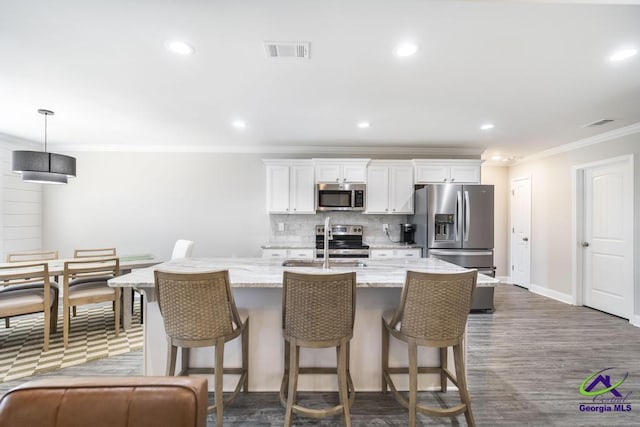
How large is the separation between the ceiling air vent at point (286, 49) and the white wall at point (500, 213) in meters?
5.21

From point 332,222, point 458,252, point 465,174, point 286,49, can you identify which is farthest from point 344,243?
point 286,49

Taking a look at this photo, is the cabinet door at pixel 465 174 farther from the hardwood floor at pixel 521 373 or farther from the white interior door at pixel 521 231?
the hardwood floor at pixel 521 373

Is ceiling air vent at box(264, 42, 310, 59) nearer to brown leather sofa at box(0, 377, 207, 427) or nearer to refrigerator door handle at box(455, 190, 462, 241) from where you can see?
brown leather sofa at box(0, 377, 207, 427)

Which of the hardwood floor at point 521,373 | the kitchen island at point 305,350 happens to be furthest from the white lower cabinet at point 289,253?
the kitchen island at point 305,350

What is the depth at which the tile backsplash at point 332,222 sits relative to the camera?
195 inches

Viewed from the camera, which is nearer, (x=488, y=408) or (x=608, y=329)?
(x=488, y=408)

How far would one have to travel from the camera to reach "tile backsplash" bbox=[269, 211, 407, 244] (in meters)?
4.94

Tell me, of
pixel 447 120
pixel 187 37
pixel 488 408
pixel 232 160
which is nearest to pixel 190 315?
pixel 187 37

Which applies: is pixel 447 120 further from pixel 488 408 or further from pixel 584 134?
pixel 488 408

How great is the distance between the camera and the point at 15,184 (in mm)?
4332

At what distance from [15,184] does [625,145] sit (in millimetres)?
8632

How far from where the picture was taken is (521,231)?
5520mm

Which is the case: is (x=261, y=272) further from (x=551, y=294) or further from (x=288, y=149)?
(x=551, y=294)

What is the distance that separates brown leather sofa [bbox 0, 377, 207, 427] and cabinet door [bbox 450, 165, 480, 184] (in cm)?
470
